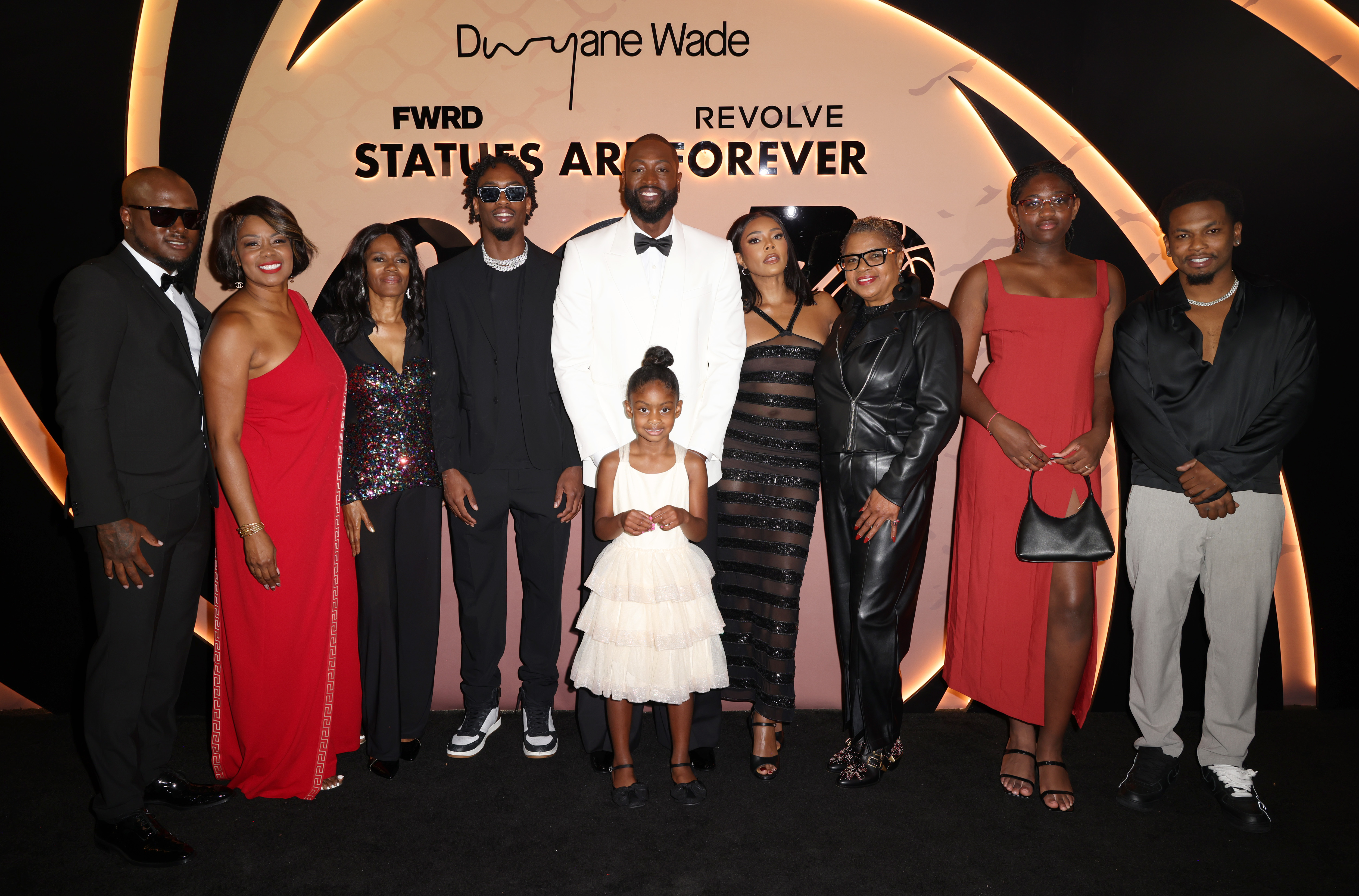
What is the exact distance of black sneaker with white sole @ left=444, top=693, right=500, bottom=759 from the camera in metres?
3.37

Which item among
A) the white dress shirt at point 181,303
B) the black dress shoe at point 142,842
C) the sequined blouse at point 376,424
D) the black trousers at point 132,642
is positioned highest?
the white dress shirt at point 181,303

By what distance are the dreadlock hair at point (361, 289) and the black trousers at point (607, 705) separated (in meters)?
1.10

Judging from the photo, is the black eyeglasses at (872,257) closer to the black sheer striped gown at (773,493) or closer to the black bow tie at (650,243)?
the black sheer striped gown at (773,493)

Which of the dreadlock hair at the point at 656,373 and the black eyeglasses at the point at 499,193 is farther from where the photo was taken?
the black eyeglasses at the point at 499,193

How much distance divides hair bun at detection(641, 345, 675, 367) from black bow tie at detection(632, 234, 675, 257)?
429mm

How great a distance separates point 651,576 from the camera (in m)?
2.82

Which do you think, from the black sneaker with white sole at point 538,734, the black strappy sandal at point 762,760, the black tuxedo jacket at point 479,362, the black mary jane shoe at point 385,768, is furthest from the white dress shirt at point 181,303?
the black strappy sandal at point 762,760

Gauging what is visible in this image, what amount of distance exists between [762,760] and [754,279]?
6.60 ft

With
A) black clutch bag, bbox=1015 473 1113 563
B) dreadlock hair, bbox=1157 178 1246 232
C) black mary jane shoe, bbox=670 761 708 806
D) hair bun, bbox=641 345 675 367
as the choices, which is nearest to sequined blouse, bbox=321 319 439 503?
hair bun, bbox=641 345 675 367

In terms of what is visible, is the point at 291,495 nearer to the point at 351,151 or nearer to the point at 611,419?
the point at 611,419

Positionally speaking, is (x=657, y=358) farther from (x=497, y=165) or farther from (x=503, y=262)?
(x=497, y=165)

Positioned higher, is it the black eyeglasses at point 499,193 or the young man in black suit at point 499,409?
the black eyeglasses at point 499,193

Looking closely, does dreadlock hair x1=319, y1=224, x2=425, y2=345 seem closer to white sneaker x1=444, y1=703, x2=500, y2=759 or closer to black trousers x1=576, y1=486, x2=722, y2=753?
black trousers x1=576, y1=486, x2=722, y2=753

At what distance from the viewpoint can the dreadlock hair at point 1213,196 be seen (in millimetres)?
2869
